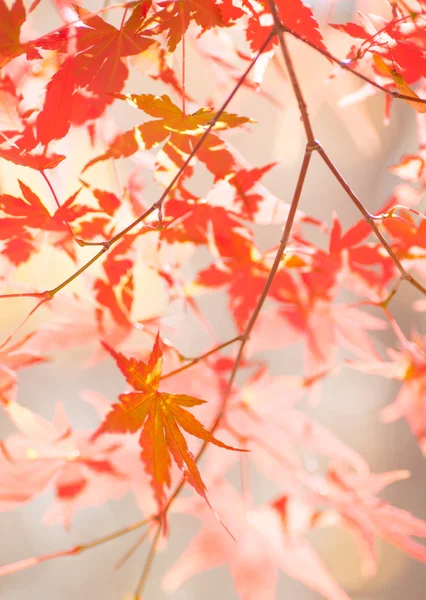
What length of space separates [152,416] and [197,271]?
0.83ft

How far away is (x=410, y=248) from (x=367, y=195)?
1118 millimetres

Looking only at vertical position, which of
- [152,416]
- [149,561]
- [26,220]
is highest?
[26,220]

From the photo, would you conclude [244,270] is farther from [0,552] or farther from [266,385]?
[0,552]

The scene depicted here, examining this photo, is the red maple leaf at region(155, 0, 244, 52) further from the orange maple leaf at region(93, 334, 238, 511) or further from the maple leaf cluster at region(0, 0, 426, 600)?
the orange maple leaf at region(93, 334, 238, 511)

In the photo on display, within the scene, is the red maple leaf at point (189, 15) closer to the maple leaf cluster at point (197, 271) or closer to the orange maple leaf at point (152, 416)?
the maple leaf cluster at point (197, 271)

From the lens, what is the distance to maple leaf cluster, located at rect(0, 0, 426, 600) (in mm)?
361

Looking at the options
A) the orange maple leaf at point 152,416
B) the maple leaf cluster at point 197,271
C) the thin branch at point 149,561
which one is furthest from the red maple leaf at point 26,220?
the thin branch at point 149,561

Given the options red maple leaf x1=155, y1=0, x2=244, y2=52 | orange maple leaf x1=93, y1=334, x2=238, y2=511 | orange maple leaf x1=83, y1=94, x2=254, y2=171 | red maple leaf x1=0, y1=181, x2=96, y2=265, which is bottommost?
orange maple leaf x1=93, y1=334, x2=238, y2=511

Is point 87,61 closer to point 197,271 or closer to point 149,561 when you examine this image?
point 197,271

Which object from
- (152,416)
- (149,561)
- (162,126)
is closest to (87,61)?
(162,126)

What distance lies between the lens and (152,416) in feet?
1.23

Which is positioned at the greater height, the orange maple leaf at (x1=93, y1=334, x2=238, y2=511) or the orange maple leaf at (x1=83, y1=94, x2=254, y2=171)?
the orange maple leaf at (x1=83, y1=94, x2=254, y2=171)

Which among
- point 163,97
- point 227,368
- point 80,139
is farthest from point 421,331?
point 163,97

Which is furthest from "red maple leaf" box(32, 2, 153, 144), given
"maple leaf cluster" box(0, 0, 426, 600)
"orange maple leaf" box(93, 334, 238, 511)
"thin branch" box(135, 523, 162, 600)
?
"thin branch" box(135, 523, 162, 600)
